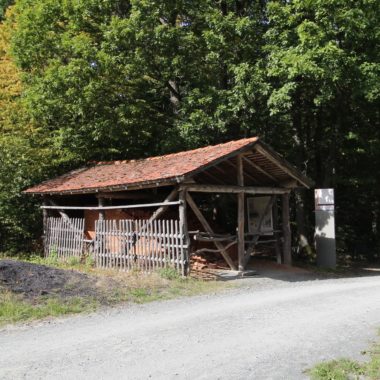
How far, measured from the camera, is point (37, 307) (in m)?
8.23

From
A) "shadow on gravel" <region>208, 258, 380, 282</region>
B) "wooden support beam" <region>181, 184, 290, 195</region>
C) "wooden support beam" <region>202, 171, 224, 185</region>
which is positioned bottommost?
"shadow on gravel" <region>208, 258, 380, 282</region>

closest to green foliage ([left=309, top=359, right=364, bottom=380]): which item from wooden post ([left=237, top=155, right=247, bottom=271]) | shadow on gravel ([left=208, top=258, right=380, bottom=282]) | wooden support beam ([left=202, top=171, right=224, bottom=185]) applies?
shadow on gravel ([left=208, top=258, right=380, bottom=282])

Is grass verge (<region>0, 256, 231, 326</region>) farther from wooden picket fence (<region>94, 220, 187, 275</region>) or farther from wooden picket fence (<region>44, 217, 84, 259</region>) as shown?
wooden picket fence (<region>44, 217, 84, 259</region>)

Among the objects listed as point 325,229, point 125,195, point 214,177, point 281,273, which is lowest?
point 281,273

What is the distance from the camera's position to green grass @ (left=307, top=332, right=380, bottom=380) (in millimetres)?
4859

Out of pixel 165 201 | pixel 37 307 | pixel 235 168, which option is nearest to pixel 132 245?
pixel 165 201

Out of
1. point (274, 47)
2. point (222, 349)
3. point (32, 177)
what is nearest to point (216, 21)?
point (274, 47)

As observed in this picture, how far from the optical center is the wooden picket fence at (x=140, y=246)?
1207 centimetres

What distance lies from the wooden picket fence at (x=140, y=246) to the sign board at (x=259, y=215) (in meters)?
3.14

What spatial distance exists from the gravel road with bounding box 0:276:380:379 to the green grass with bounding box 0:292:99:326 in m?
→ 0.42

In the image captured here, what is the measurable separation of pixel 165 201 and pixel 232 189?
6.84 feet

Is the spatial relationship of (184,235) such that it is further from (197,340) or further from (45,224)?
(45,224)

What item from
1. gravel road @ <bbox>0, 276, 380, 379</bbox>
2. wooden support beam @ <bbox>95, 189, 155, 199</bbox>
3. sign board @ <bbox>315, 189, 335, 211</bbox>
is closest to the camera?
gravel road @ <bbox>0, 276, 380, 379</bbox>

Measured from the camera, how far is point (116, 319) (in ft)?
25.0
